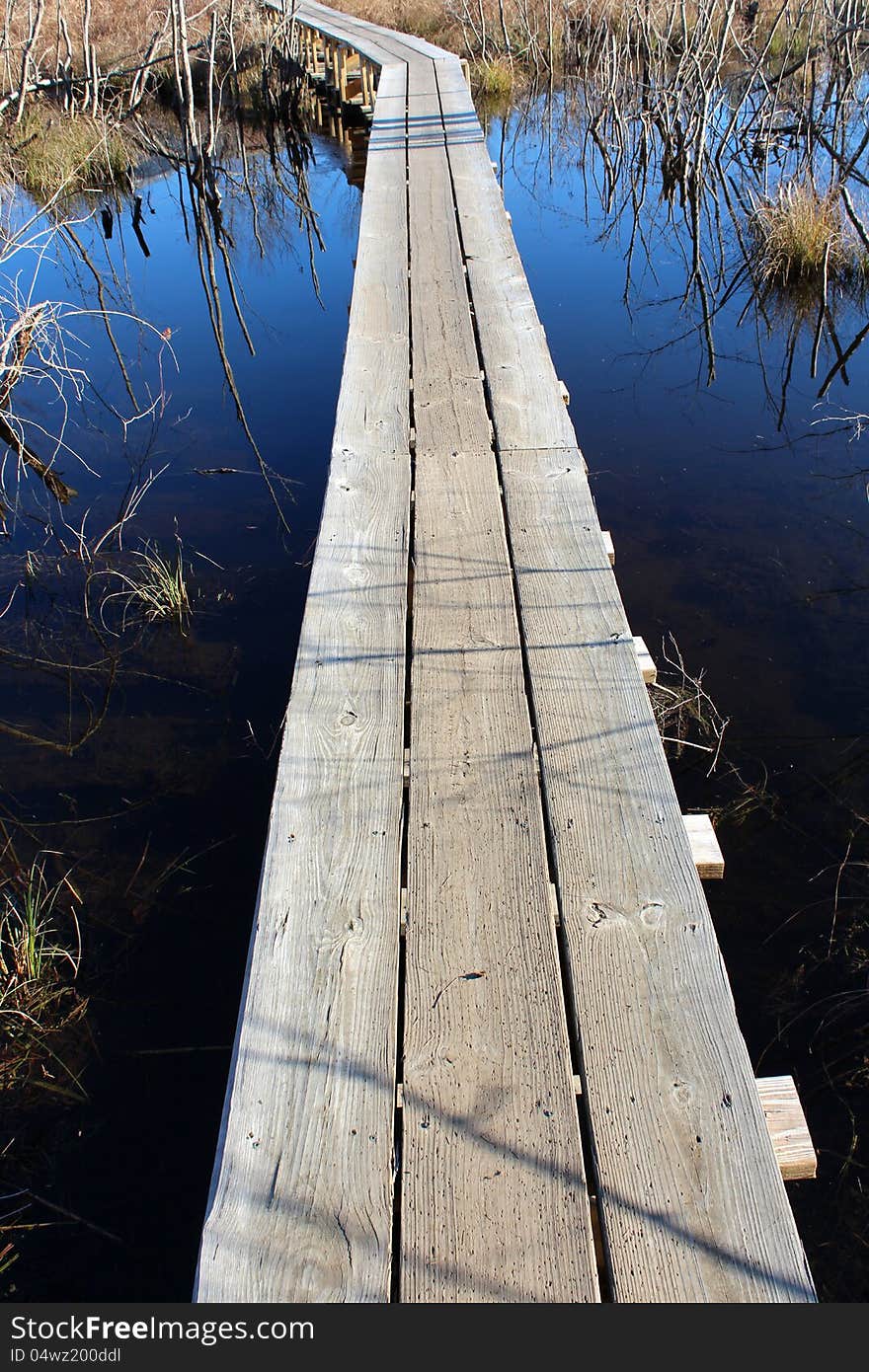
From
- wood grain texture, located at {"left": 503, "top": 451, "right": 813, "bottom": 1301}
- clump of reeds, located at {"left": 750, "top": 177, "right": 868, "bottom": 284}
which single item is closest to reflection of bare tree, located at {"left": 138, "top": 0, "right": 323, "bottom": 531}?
wood grain texture, located at {"left": 503, "top": 451, "right": 813, "bottom": 1301}

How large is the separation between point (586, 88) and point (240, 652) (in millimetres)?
10561

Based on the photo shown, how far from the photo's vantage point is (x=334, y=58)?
12617 millimetres

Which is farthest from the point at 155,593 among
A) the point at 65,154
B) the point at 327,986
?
the point at 65,154

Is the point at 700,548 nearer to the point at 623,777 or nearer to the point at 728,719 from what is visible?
the point at 728,719

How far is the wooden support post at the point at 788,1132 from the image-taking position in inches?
60.3

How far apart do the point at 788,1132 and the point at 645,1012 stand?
28 cm

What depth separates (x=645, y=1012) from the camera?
1.64 meters

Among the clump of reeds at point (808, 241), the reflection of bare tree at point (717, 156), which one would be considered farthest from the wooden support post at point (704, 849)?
the clump of reeds at point (808, 241)

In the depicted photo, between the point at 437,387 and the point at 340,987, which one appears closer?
the point at 340,987

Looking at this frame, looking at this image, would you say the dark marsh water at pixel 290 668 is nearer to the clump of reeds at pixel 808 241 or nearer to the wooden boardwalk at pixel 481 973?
the clump of reeds at pixel 808 241

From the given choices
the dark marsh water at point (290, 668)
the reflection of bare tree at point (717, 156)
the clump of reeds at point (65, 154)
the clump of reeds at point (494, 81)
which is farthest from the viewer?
the clump of reeds at point (494, 81)

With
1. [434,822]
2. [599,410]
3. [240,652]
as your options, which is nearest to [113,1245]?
[434,822]

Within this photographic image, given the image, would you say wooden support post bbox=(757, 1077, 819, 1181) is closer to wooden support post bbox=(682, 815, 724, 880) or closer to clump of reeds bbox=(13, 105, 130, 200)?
wooden support post bbox=(682, 815, 724, 880)
